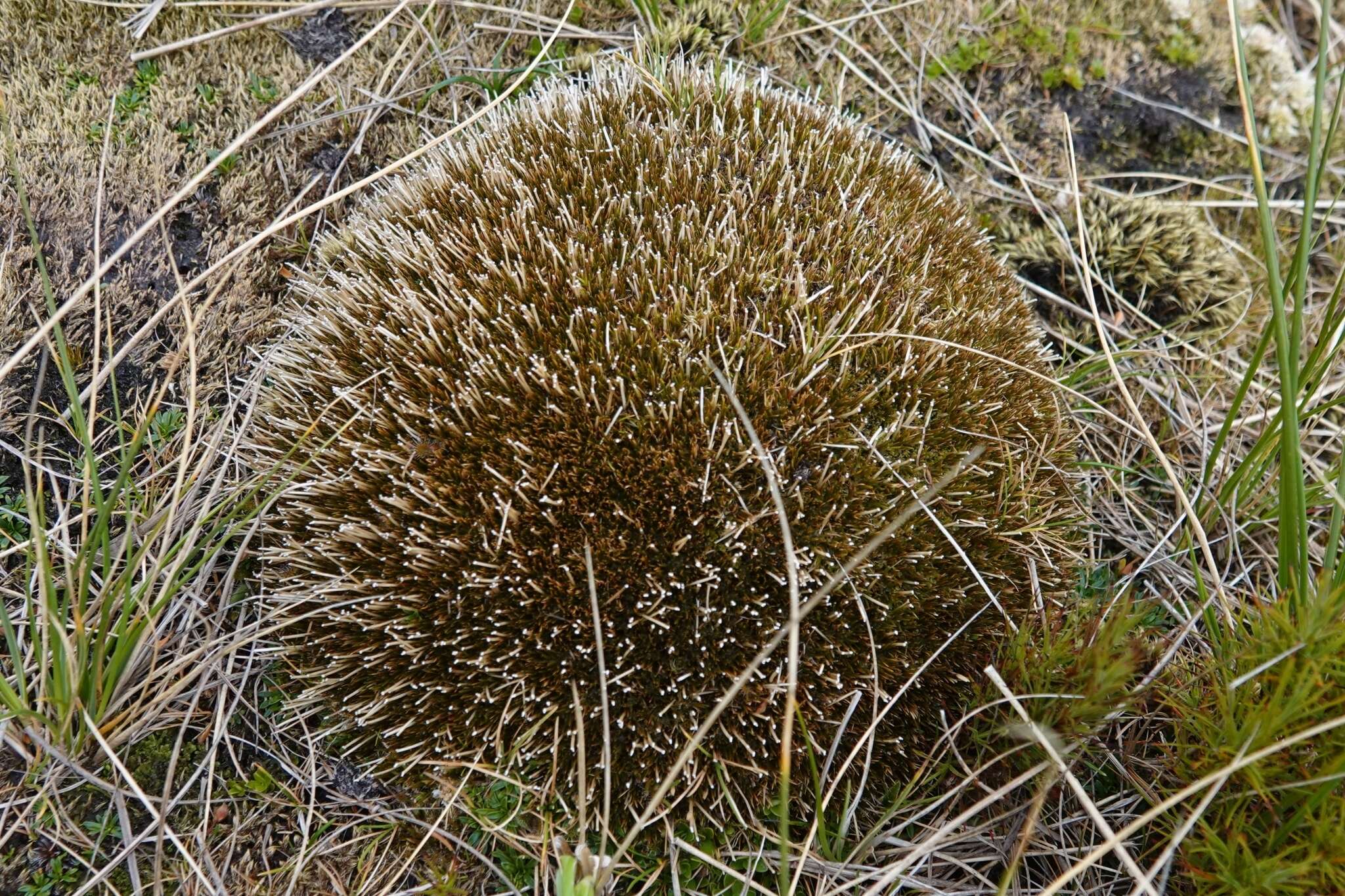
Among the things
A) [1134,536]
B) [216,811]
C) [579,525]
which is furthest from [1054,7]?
[216,811]

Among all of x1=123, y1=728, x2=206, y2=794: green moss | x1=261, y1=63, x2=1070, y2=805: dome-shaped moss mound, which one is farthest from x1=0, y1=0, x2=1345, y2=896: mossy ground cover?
x1=261, y1=63, x2=1070, y2=805: dome-shaped moss mound

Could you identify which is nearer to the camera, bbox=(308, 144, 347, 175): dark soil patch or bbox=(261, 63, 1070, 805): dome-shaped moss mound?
bbox=(261, 63, 1070, 805): dome-shaped moss mound

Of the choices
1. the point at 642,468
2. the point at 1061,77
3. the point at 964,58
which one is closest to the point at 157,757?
the point at 642,468

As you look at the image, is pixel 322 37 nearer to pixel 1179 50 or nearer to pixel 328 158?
pixel 328 158

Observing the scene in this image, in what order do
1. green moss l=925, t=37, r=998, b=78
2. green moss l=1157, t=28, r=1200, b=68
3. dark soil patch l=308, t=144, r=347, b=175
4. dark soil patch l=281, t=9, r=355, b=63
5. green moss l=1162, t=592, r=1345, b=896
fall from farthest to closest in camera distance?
green moss l=1157, t=28, r=1200, b=68, green moss l=925, t=37, r=998, b=78, dark soil patch l=281, t=9, r=355, b=63, dark soil patch l=308, t=144, r=347, b=175, green moss l=1162, t=592, r=1345, b=896

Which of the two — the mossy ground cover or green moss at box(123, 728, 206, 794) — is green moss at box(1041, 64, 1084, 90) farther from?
green moss at box(123, 728, 206, 794)
